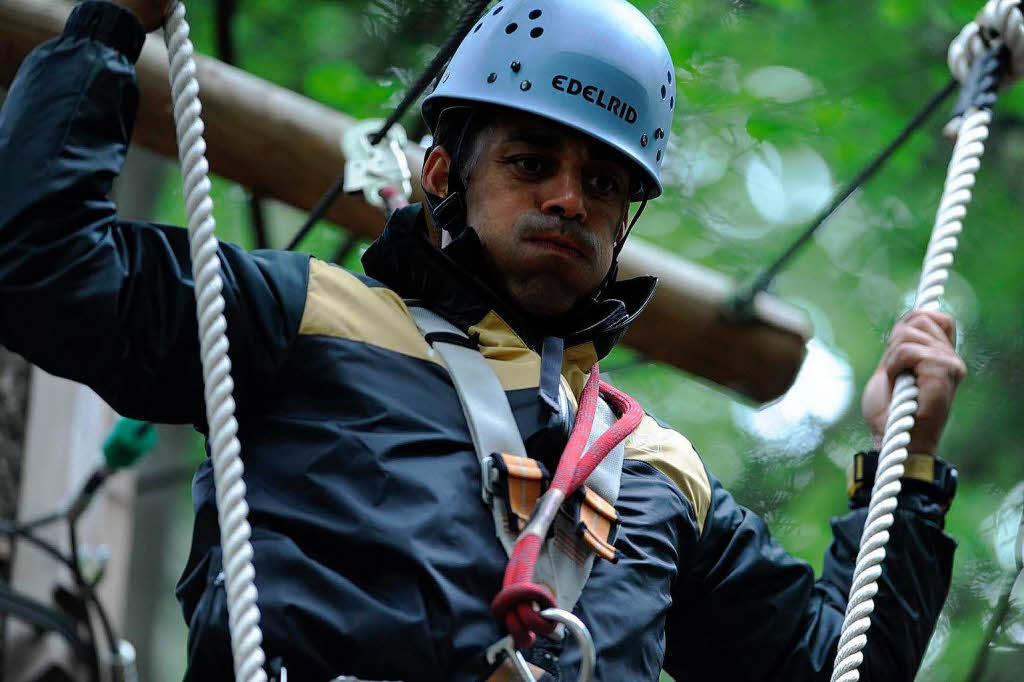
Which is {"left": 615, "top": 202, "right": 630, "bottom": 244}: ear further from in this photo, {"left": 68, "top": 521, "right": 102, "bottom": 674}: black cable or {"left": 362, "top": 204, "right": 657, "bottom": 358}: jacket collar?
{"left": 68, "top": 521, "right": 102, "bottom": 674}: black cable

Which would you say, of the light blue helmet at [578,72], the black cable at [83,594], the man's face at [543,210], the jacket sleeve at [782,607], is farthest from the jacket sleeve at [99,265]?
the black cable at [83,594]

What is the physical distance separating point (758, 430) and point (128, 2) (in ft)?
15.7

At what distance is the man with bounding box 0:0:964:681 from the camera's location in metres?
1.63

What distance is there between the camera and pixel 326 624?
161cm

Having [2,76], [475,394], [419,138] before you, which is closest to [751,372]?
[419,138]

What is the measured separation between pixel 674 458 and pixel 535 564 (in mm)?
447

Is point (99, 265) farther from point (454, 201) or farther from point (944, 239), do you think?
point (944, 239)

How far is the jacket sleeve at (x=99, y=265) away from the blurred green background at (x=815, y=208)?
257 cm

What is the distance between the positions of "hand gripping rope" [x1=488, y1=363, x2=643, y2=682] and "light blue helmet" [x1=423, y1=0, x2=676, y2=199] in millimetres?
459

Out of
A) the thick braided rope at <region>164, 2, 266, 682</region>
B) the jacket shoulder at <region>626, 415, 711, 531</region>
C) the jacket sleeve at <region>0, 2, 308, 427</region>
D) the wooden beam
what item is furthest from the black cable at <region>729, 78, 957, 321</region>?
the thick braided rope at <region>164, 2, 266, 682</region>

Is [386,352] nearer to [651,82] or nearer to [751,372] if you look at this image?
[651,82]

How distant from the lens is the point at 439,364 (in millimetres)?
1864

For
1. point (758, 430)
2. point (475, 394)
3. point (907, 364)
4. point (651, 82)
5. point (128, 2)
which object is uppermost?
point (758, 430)

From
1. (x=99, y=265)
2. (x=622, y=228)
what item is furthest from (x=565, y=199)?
(x=99, y=265)
